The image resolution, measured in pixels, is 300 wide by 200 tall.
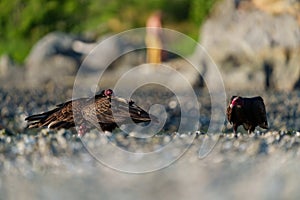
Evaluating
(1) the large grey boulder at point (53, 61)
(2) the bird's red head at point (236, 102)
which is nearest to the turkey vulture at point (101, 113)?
(2) the bird's red head at point (236, 102)

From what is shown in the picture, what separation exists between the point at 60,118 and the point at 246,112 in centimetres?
247

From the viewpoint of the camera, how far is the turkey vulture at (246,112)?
12094 millimetres

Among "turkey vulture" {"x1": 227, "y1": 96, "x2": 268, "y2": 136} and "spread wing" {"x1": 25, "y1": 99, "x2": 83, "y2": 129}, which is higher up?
"spread wing" {"x1": 25, "y1": 99, "x2": 83, "y2": 129}

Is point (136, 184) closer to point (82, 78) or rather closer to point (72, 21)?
point (82, 78)

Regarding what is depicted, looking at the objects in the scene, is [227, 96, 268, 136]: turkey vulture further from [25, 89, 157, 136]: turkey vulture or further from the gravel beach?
[25, 89, 157, 136]: turkey vulture

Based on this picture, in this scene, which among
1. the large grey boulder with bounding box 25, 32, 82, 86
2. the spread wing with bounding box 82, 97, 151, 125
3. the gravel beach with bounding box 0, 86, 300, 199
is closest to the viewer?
the gravel beach with bounding box 0, 86, 300, 199

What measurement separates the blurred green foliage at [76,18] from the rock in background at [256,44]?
444cm

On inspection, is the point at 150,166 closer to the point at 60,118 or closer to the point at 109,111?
the point at 109,111

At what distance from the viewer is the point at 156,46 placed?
1041 inches

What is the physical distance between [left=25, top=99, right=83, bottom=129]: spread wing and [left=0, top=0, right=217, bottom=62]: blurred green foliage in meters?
16.2

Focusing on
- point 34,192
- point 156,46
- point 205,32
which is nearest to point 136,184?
point 34,192

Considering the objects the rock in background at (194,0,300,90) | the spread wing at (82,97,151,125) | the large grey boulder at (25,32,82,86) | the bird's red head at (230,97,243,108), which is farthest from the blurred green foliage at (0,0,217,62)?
the spread wing at (82,97,151,125)

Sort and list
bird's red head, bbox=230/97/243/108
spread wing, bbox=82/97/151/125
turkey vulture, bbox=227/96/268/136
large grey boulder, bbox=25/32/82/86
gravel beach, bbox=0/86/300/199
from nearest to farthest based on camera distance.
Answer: gravel beach, bbox=0/86/300/199 → spread wing, bbox=82/97/151/125 → bird's red head, bbox=230/97/243/108 → turkey vulture, bbox=227/96/268/136 → large grey boulder, bbox=25/32/82/86

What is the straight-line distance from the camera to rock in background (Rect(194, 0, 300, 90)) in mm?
22781
